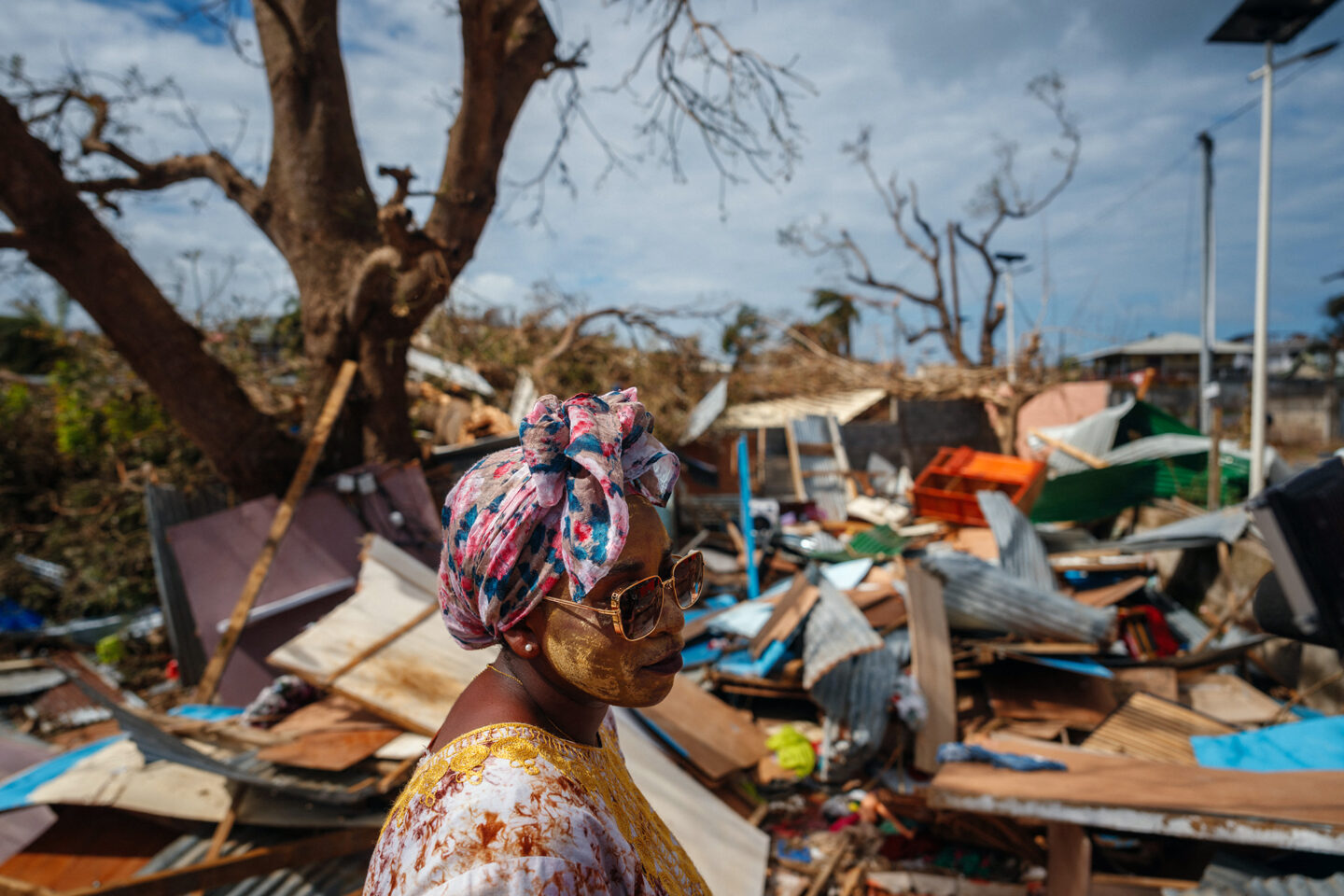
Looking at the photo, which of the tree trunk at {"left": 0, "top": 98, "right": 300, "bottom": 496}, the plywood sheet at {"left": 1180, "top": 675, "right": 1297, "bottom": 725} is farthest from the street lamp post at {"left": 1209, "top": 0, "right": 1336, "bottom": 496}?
the tree trunk at {"left": 0, "top": 98, "right": 300, "bottom": 496}

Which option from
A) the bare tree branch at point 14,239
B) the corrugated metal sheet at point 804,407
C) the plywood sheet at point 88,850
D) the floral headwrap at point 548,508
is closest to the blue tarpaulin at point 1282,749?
the floral headwrap at point 548,508

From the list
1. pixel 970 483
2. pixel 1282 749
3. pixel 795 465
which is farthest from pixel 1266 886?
pixel 795 465

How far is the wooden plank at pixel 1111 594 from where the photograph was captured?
6.38 meters

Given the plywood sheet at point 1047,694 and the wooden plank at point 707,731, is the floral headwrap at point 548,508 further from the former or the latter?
the plywood sheet at point 1047,694

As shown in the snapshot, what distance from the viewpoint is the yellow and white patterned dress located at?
888 mm

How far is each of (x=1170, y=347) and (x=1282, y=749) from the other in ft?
143

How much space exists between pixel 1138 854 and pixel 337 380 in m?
6.64

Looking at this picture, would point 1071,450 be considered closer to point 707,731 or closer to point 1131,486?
point 1131,486

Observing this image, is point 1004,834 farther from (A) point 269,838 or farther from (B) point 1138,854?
(A) point 269,838

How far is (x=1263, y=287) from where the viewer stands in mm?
7973

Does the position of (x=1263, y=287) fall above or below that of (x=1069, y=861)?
above

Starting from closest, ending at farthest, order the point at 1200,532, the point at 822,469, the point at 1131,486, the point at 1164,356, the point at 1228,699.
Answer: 1. the point at 1228,699
2. the point at 1200,532
3. the point at 1131,486
4. the point at 822,469
5. the point at 1164,356

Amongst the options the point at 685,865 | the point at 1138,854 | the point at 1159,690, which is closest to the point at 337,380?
the point at 685,865

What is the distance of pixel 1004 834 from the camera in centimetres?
381
